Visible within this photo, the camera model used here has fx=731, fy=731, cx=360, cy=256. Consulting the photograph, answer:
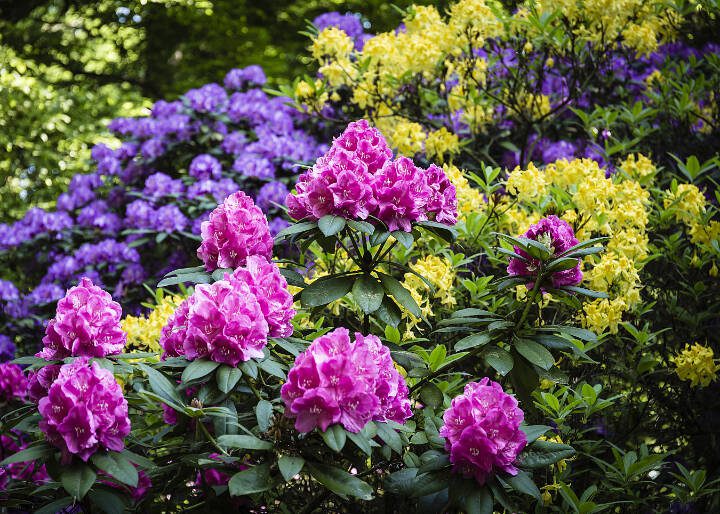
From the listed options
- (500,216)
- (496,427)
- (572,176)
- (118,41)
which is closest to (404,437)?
(496,427)

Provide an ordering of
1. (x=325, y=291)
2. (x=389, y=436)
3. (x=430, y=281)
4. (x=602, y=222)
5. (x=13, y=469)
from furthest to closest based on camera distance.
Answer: (x=13, y=469) < (x=602, y=222) < (x=430, y=281) < (x=325, y=291) < (x=389, y=436)

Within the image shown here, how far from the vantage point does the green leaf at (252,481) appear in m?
1.40

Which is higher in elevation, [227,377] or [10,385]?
[227,377]

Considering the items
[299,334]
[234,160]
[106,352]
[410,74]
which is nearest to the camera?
[106,352]

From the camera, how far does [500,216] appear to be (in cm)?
266

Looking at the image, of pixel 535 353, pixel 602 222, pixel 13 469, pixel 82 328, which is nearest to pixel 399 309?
pixel 535 353

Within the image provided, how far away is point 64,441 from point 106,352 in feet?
0.93

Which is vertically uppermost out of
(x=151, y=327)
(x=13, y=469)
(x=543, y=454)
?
(x=543, y=454)

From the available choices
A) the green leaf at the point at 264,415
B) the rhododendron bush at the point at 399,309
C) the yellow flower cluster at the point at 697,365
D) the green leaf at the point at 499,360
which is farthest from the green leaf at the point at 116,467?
the yellow flower cluster at the point at 697,365

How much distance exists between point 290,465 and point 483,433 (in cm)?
40

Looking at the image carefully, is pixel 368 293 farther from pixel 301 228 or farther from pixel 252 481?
pixel 252 481

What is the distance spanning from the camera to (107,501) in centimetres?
160

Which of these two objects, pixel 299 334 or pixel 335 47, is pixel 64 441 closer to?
pixel 299 334

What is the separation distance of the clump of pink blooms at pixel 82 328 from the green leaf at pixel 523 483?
3.12 ft
